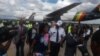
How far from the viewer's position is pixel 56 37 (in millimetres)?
9688

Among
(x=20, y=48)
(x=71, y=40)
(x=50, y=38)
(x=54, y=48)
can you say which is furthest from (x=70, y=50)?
(x=20, y=48)

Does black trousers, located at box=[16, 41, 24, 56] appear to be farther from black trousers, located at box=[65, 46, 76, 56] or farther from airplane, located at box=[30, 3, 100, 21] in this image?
black trousers, located at box=[65, 46, 76, 56]

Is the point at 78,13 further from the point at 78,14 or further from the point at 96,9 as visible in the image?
the point at 96,9

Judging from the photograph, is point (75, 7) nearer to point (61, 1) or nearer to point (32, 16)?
point (61, 1)

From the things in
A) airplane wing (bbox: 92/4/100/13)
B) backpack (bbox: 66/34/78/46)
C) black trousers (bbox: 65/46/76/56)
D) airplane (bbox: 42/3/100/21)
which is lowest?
black trousers (bbox: 65/46/76/56)

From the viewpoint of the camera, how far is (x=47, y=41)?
9.62 metres

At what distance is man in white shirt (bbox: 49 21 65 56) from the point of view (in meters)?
9.63

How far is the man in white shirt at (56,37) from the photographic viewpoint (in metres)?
9.63

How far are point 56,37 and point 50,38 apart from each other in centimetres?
15

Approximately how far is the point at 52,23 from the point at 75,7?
833 millimetres

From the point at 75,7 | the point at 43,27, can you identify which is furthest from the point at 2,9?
the point at 75,7

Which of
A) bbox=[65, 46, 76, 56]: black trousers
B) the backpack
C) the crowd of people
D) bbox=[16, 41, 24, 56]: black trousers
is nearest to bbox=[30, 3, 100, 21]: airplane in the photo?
the crowd of people

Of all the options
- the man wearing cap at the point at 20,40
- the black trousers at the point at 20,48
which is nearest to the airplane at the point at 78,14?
the man wearing cap at the point at 20,40

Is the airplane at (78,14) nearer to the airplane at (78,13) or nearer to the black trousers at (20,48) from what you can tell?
the airplane at (78,13)
